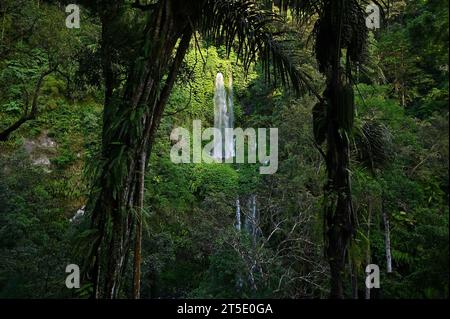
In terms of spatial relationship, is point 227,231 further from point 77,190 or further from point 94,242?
point 77,190

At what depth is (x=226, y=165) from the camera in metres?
17.8

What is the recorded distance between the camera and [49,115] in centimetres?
1588

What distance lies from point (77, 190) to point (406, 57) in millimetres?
10099

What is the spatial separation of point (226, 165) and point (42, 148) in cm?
703

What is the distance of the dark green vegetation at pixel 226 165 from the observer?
3186 mm

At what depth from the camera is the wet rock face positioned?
14.5 metres

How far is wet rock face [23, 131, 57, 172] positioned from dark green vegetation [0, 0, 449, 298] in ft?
0.21

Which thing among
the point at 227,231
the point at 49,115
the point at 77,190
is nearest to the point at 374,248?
the point at 227,231

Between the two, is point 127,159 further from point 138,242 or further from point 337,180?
point 337,180

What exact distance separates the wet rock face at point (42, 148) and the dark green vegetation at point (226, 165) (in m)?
0.06
